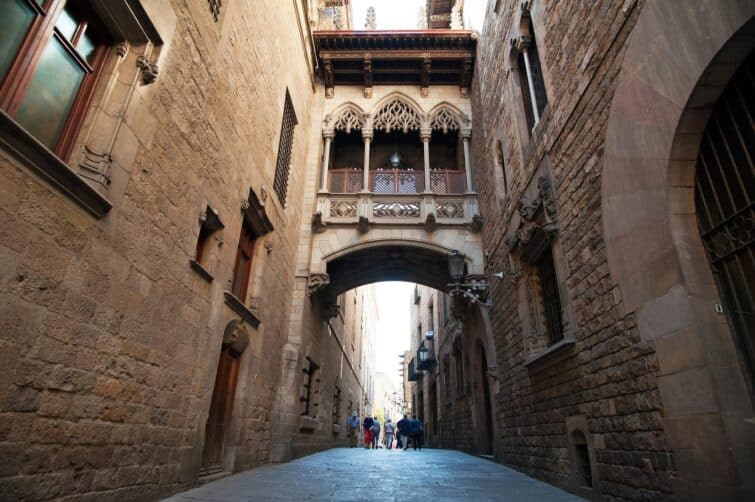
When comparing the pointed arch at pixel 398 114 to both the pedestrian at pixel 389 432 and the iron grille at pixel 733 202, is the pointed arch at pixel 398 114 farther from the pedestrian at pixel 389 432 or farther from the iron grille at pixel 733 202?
the pedestrian at pixel 389 432

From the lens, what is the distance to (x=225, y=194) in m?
5.46

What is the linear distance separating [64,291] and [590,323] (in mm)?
4701

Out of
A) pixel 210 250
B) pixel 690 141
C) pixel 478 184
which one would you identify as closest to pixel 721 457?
pixel 690 141

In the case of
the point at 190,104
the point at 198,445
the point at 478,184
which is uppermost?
the point at 478,184

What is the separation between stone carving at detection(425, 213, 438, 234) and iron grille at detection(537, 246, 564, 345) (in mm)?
3632

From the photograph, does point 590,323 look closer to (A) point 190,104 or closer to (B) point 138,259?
(B) point 138,259

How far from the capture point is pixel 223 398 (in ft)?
19.0

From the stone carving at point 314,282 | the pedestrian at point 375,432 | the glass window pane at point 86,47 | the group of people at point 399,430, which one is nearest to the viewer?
the glass window pane at point 86,47

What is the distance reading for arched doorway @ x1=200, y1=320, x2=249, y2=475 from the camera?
5.32 metres

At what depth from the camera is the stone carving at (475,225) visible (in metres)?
9.77

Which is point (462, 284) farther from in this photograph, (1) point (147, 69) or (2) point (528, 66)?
(1) point (147, 69)

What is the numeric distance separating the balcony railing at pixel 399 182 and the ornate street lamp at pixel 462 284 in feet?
8.48

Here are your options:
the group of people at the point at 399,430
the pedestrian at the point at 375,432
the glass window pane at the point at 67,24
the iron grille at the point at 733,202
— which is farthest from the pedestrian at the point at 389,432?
the glass window pane at the point at 67,24

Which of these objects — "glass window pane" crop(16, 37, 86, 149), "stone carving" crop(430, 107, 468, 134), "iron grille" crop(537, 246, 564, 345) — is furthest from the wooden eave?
"glass window pane" crop(16, 37, 86, 149)
